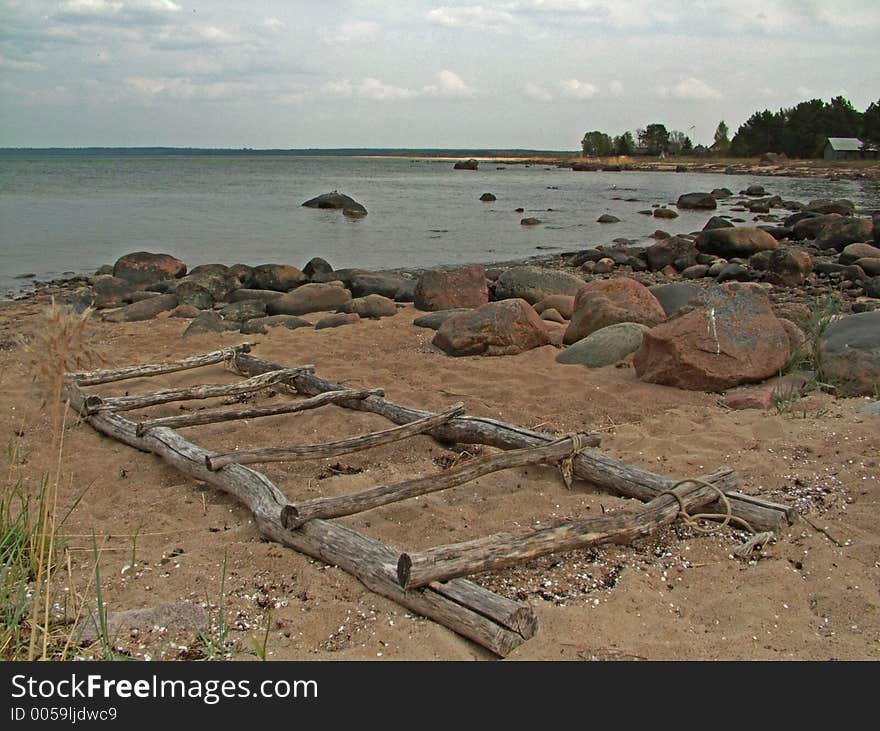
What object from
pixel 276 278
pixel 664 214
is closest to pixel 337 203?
pixel 664 214

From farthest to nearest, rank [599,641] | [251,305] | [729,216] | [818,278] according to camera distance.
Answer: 1. [729,216]
2. [818,278]
3. [251,305]
4. [599,641]

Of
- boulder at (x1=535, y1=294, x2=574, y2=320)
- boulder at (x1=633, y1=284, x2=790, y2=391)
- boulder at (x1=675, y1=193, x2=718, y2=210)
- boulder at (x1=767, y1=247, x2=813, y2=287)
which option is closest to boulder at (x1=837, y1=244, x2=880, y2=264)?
boulder at (x1=767, y1=247, x2=813, y2=287)

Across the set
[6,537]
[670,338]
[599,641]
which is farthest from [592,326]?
[6,537]

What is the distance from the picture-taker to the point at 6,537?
3.29m

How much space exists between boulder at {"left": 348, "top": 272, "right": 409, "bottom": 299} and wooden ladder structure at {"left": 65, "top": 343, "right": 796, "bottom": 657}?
6.22m

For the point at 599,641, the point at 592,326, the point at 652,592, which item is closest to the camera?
the point at 599,641

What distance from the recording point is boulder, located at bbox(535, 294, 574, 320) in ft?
35.1

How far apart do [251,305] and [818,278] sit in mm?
9616

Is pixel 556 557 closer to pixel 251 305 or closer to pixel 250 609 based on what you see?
pixel 250 609

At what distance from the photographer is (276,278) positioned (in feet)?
45.2

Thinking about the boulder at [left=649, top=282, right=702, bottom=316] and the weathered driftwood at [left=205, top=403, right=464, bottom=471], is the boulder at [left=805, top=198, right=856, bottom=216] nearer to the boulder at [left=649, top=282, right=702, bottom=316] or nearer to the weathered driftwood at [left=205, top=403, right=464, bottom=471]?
the boulder at [left=649, top=282, right=702, bottom=316]

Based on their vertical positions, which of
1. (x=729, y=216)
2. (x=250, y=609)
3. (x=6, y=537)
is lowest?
(x=250, y=609)
